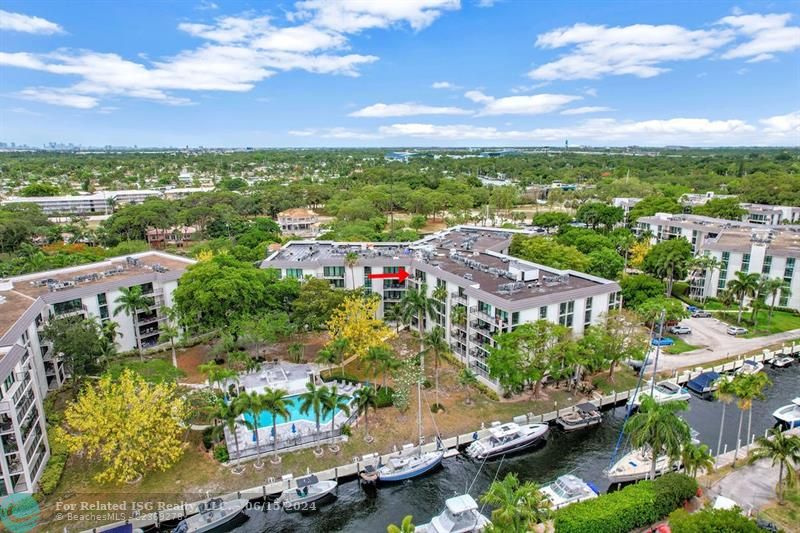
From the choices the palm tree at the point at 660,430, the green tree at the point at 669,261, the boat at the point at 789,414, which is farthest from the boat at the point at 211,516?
the green tree at the point at 669,261

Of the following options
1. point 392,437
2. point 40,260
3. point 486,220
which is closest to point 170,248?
point 40,260

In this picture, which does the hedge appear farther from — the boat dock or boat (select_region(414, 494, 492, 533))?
the boat dock

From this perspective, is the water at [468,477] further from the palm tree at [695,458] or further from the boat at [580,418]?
the palm tree at [695,458]

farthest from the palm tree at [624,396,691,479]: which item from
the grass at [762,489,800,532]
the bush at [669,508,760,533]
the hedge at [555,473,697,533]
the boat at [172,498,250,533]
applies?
the boat at [172,498,250,533]

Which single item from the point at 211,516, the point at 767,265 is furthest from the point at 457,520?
the point at 767,265

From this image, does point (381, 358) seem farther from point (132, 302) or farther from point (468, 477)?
point (132, 302)
